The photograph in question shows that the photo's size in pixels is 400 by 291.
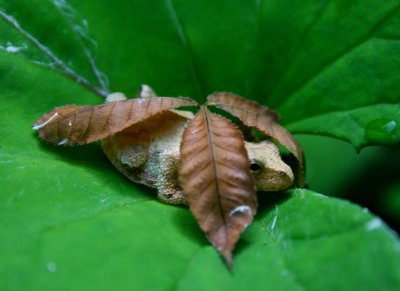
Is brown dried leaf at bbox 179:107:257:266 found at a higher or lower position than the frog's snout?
higher

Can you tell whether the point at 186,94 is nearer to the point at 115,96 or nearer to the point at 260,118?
the point at 115,96

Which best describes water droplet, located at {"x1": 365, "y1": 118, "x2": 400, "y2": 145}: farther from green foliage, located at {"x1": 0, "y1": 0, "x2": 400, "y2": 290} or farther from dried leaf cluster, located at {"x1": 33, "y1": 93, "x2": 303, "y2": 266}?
dried leaf cluster, located at {"x1": 33, "y1": 93, "x2": 303, "y2": 266}

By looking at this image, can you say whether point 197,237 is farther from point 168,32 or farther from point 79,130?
point 168,32

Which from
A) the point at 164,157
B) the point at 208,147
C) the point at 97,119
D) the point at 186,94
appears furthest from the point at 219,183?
the point at 186,94

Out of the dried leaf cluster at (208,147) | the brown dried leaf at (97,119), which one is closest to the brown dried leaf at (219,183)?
the dried leaf cluster at (208,147)

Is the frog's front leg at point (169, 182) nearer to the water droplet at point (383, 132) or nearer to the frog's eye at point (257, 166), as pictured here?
the frog's eye at point (257, 166)

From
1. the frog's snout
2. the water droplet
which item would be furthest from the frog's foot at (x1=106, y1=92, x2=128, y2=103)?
the water droplet

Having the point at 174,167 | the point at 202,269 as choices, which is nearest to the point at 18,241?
the point at 202,269

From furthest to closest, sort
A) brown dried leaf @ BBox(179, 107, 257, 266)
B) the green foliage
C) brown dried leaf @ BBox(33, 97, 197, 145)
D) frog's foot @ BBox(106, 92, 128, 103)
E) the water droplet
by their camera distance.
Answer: frog's foot @ BBox(106, 92, 128, 103)
the water droplet
brown dried leaf @ BBox(33, 97, 197, 145)
brown dried leaf @ BBox(179, 107, 257, 266)
the green foliage
